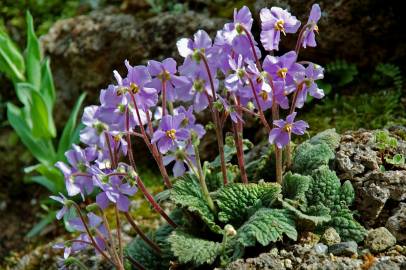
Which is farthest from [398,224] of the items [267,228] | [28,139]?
[28,139]

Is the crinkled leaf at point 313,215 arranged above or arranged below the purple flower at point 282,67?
below

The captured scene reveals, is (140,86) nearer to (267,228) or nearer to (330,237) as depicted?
(267,228)

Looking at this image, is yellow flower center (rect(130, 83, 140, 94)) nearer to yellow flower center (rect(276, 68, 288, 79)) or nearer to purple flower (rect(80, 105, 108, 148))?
purple flower (rect(80, 105, 108, 148))

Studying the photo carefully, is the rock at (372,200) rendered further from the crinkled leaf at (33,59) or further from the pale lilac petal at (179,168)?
the crinkled leaf at (33,59)

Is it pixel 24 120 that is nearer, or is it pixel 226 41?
pixel 226 41

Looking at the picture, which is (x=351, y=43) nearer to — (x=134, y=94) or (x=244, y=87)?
(x=244, y=87)

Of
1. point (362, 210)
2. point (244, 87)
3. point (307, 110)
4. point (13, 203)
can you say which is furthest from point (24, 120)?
point (362, 210)

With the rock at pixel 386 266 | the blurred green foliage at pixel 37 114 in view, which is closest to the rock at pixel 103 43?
the blurred green foliage at pixel 37 114
